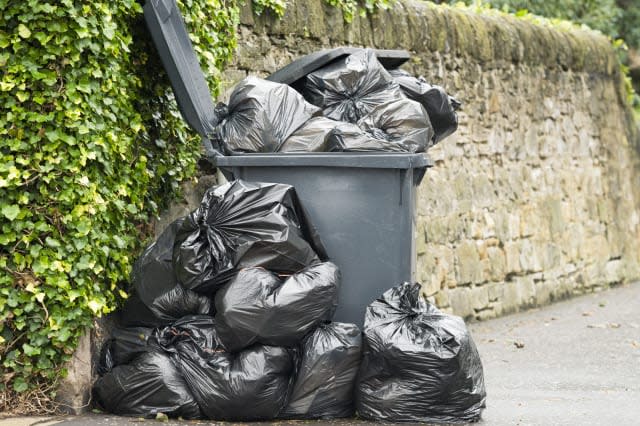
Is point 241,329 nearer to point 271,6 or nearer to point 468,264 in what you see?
point 271,6

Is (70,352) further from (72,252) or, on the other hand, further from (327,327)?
(327,327)

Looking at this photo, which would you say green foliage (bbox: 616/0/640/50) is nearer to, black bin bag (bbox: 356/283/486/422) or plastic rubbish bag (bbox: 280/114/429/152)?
plastic rubbish bag (bbox: 280/114/429/152)

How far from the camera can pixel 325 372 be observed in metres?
4.96

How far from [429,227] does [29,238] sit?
4.41 meters

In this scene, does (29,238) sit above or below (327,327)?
above

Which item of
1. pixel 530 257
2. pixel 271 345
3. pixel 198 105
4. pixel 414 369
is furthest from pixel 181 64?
pixel 530 257

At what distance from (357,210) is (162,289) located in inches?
37.6

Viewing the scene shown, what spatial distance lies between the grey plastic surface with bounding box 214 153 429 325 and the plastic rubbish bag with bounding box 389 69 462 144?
0.96m

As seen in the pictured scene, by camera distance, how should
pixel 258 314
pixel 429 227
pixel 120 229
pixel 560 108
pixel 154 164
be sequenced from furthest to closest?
Result: pixel 560 108 → pixel 429 227 → pixel 154 164 → pixel 120 229 → pixel 258 314

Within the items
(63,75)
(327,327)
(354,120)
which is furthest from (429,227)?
(63,75)

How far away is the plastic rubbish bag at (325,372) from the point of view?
494cm

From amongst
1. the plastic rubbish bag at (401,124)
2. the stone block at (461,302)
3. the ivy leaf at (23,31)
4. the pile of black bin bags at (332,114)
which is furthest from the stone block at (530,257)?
the ivy leaf at (23,31)

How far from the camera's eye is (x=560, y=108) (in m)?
11.2

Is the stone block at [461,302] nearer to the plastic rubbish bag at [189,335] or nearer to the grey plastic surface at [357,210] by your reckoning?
the grey plastic surface at [357,210]
